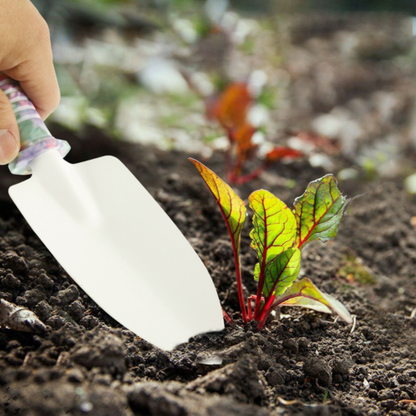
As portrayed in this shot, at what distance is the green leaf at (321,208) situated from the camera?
100 centimetres

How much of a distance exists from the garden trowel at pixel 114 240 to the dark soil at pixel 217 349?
67 mm

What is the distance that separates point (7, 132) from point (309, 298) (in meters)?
0.81

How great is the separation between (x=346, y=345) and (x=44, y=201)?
85cm

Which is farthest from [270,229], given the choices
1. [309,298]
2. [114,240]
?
[114,240]

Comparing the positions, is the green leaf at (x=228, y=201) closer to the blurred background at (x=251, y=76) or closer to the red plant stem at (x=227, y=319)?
the red plant stem at (x=227, y=319)

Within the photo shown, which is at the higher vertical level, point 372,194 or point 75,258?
point 372,194

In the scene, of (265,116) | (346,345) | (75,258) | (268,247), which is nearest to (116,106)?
(265,116)

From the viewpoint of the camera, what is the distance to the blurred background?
A: 2127 mm

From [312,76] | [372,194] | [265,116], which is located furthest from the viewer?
[312,76]

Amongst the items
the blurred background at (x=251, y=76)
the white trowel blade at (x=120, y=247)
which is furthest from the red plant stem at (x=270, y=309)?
the blurred background at (x=251, y=76)

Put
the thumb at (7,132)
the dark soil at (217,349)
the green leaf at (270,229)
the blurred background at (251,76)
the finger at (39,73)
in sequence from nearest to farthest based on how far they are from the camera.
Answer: the dark soil at (217,349), the green leaf at (270,229), the thumb at (7,132), the finger at (39,73), the blurred background at (251,76)

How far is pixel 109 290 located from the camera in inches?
40.8

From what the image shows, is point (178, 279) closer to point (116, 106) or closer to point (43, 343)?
point (43, 343)

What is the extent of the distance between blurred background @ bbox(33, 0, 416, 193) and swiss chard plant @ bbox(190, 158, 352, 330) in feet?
2.98
